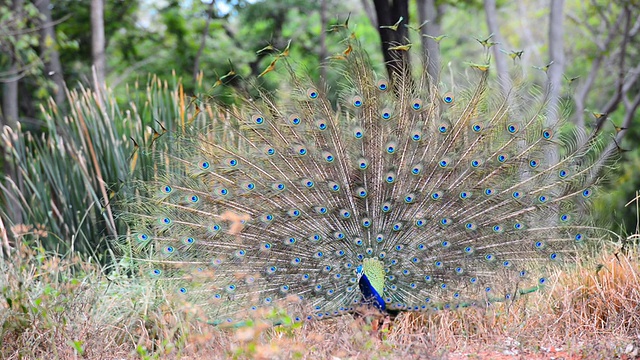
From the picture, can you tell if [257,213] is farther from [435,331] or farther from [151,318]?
[435,331]

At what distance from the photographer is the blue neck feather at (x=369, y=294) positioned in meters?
5.71

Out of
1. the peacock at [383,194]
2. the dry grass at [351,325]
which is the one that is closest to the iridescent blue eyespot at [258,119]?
the peacock at [383,194]

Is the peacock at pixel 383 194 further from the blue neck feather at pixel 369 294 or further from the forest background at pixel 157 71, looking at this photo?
the forest background at pixel 157 71

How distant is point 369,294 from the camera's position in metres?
5.77

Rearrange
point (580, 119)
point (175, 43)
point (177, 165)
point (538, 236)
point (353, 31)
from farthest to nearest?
point (175, 43) → point (580, 119) → point (177, 165) → point (538, 236) → point (353, 31)

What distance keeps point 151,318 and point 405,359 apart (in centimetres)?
231

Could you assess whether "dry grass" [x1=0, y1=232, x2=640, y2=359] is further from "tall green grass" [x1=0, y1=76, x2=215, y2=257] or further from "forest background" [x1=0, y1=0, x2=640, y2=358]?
"tall green grass" [x1=0, y1=76, x2=215, y2=257]

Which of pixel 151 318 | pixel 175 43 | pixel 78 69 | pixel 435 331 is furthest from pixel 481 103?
pixel 78 69

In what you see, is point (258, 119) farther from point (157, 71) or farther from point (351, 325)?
point (157, 71)

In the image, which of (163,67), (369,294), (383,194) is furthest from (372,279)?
(163,67)

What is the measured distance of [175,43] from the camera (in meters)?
15.6

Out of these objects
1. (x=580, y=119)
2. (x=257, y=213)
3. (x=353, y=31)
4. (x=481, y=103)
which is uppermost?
(x=353, y=31)

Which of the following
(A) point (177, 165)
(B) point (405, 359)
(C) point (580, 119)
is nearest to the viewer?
(B) point (405, 359)

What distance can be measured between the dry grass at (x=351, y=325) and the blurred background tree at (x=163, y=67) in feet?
2.02
